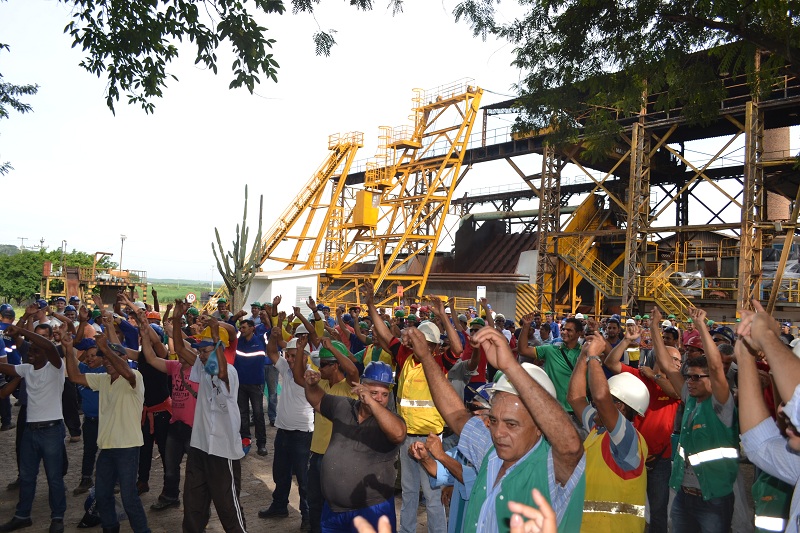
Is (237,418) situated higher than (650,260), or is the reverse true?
(650,260)

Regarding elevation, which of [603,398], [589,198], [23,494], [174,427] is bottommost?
[23,494]

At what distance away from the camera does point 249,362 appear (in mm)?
8414

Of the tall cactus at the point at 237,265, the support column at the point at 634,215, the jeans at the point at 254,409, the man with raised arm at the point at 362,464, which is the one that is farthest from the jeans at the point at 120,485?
the support column at the point at 634,215

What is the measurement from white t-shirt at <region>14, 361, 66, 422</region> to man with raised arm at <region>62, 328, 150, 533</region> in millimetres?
666

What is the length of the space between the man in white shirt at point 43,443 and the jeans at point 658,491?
5098mm

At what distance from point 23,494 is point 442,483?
4.44m

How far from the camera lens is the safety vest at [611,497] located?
3.02 metres

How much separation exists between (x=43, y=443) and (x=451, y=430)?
3.76 meters

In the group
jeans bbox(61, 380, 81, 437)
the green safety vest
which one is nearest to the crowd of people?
the green safety vest

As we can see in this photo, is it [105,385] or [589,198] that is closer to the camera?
[105,385]

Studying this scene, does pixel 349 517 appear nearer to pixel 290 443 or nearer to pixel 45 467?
pixel 290 443

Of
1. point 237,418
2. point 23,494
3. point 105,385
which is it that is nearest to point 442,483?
point 237,418

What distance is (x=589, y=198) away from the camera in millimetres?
25250

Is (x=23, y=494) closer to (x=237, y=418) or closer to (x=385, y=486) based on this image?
(x=237, y=418)
